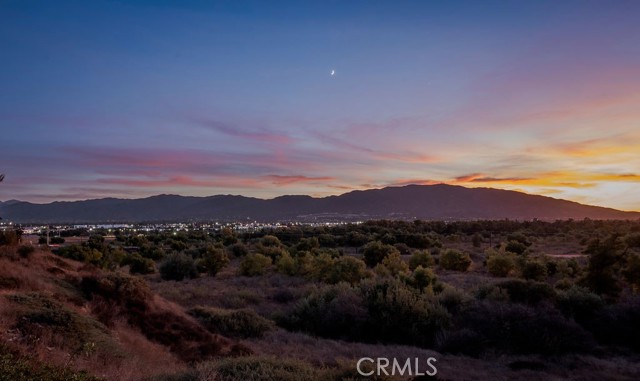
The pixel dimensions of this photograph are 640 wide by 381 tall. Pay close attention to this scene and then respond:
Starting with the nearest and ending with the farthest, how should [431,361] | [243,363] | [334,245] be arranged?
1. [243,363]
2. [431,361]
3. [334,245]

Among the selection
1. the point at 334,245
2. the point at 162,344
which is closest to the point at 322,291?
the point at 162,344

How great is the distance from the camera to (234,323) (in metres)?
16.4

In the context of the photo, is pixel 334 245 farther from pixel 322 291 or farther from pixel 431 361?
pixel 431 361

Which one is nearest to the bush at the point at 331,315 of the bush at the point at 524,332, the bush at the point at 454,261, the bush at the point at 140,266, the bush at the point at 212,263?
the bush at the point at 524,332

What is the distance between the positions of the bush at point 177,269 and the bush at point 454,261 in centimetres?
1652

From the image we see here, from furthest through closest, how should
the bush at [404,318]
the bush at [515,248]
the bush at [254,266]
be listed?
the bush at [515,248]
the bush at [254,266]
the bush at [404,318]

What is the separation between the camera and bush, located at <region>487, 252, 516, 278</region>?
28.8 metres

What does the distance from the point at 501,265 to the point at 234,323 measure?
734 inches

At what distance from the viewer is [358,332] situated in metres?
16.2

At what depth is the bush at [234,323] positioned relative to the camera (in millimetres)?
16047

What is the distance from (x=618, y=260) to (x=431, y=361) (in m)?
13.6

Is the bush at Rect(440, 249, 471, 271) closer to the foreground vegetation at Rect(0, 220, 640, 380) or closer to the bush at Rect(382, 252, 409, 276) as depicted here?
the bush at Rect(382, 252, 409, 276)

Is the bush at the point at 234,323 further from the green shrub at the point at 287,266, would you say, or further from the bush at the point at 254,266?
the bush at the point at 254,266

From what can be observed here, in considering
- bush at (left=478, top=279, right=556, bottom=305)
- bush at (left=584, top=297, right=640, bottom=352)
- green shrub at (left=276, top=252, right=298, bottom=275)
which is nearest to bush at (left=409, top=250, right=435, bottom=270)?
green shrub at (left=276, top=252, right=298, bottom=275)
